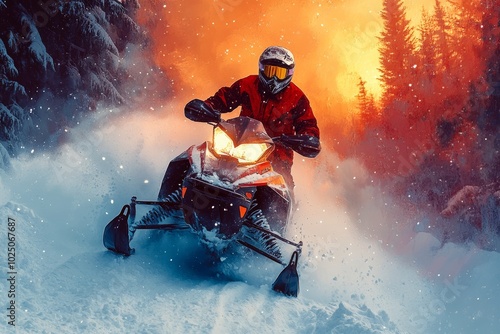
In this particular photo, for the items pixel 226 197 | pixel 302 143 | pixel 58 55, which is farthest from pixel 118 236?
pixel 58 55

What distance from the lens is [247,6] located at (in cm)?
2009

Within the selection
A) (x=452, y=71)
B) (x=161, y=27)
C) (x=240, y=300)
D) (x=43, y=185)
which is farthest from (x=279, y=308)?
(x=452, y=71)

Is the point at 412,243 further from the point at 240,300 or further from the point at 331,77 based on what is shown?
the point at 240,300

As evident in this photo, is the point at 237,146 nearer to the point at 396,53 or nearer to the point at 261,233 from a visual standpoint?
the point at 261,233

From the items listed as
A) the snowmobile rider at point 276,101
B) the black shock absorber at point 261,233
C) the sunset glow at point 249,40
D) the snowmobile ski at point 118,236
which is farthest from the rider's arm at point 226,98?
the sunset glow at point 249,40

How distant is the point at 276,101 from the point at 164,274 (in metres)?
2.47

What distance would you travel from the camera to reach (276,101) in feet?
18.0

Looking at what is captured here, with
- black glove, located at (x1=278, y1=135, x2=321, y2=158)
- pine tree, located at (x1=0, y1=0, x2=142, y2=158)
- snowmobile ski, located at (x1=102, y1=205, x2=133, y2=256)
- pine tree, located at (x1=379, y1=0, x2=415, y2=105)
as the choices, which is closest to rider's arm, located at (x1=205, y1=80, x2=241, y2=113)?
black glove, located at (x1=278, y1=135, x2=321, y2=158)

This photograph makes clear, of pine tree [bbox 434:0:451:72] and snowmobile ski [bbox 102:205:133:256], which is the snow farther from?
pine tree [bbox 434:0:451:72]

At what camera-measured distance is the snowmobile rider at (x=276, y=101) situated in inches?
205

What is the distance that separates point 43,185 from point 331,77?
1638 centimetres

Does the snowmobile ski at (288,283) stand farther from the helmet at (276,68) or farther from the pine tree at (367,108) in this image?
the pine tree at (367,108)

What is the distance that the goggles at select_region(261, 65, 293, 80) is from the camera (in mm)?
5184

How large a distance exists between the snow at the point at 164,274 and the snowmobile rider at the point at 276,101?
1542 millimetres
